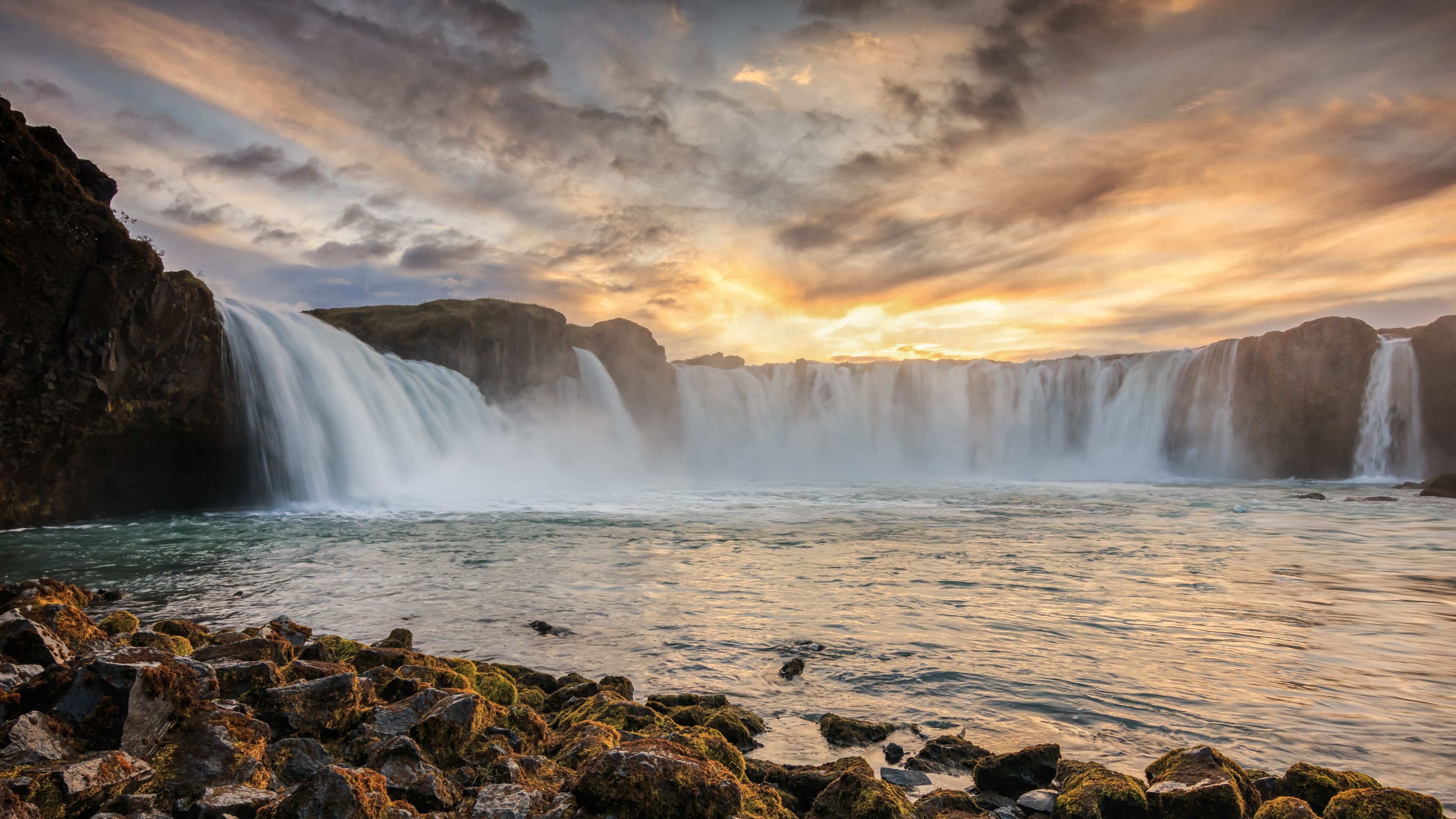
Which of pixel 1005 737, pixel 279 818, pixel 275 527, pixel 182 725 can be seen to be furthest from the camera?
pixel 275 527

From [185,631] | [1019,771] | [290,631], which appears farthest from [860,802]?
[185,631]

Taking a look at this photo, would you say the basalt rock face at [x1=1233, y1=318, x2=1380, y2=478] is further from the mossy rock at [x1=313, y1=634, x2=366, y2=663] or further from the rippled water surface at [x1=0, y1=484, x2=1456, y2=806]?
the mossy rock at [x1=313, y1=634, x2=366, y2=663]

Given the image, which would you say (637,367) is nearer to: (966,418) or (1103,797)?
(966,418)

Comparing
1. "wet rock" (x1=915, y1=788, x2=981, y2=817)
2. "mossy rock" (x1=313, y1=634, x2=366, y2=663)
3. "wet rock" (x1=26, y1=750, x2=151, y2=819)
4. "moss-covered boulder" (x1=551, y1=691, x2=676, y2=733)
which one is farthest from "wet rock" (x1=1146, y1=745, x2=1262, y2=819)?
"mossy rock" (x1=313, y1=634, x2=366, y2=663)

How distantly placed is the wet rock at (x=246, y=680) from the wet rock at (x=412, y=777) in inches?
47.1

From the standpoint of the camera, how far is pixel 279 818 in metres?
3.07

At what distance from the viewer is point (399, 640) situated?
25.6ft

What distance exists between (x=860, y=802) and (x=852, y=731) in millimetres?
1633

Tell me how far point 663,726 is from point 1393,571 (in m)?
16.6

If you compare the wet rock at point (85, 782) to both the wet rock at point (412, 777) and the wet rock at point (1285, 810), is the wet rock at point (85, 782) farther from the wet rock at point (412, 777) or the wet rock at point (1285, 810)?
the wet rock at point (1285, 810)

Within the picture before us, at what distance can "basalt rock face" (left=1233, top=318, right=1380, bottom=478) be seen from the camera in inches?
1891

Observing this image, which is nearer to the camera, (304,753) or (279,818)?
(279,818)

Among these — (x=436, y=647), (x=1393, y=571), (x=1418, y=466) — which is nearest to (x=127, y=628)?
(x=436, y=647)

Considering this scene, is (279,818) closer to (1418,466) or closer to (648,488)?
(648,488)
